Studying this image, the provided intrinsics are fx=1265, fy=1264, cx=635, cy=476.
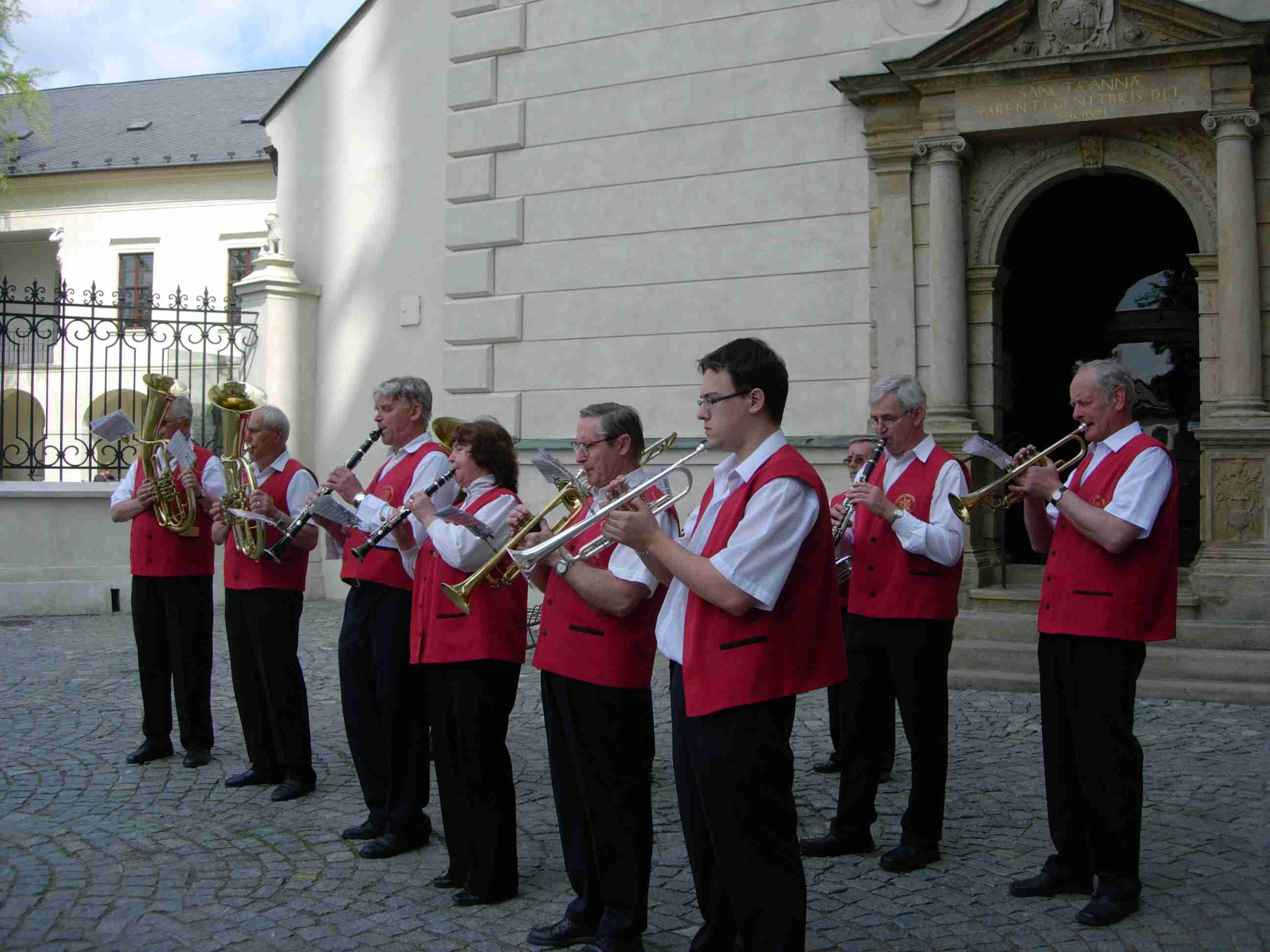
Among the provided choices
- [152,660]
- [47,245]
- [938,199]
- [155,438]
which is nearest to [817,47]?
[938,199]

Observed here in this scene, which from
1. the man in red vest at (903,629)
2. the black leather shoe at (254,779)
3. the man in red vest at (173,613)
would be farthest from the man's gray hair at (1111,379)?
the man in red vest at (173,613)

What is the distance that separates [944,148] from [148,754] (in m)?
7.13

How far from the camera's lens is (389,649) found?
206 inches

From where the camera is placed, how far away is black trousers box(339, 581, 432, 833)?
17.1 ft

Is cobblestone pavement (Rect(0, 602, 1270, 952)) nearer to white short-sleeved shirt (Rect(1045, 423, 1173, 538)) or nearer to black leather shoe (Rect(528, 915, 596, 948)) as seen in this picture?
black leather shoe (Rect(528, 915, 596, 948))

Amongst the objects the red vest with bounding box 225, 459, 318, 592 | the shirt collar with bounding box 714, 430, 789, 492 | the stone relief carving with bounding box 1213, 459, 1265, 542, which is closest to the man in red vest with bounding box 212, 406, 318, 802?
the red vest with bounding box 225, 459, 318, 592

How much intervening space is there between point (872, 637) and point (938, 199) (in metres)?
5.57

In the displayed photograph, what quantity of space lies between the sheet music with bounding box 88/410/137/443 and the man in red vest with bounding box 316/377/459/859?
215 centimetres

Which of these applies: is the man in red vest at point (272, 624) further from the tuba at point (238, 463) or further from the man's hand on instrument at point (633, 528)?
the man's hand on instrument at point (633, 528)

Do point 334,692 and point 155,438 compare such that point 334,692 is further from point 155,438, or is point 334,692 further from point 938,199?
point 938,199

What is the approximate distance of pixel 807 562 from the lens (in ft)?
11.0

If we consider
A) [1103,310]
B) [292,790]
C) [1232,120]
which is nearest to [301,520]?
[292,790]

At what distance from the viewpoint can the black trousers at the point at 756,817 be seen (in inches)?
128

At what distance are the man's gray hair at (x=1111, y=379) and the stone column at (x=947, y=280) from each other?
5.15 m
